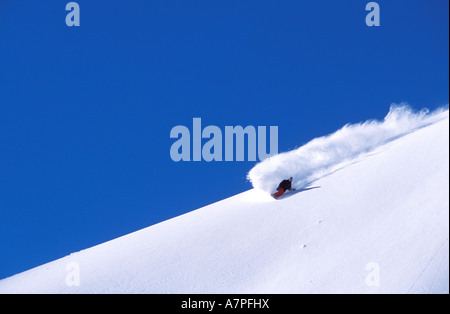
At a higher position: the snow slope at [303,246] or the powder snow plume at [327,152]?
the powder snow plume at [327,152]

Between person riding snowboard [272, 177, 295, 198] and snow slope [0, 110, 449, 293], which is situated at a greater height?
person riding snowboard [272, 177, 295, 198]

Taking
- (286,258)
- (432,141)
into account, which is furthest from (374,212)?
(432,141)

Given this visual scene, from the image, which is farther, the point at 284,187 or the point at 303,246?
the point at 284,187

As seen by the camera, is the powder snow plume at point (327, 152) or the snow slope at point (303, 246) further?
the powder snow plume at point (327, 152)

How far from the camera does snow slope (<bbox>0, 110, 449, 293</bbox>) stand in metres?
6.09

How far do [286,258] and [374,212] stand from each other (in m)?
2.27

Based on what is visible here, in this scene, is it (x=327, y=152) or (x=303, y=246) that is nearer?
(x=303, y=246)

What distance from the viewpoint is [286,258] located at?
23.2ft

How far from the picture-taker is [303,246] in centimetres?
732

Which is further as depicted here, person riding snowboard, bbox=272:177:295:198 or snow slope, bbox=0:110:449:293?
person riding snowboard, bbox=272:177:295:198

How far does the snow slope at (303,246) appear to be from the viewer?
609 cm

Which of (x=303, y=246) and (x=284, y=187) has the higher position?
(x=284, y=187)
